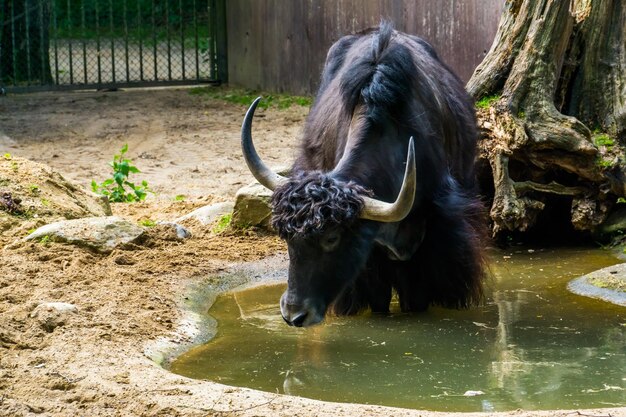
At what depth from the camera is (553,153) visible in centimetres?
820

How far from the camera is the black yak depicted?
18.4 ft

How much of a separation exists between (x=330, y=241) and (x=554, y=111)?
326 cm

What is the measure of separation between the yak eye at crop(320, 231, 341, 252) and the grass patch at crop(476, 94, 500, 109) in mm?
3255

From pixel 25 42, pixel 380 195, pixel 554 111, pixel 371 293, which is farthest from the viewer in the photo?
pixel 25 42

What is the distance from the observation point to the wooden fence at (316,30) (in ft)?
37.4

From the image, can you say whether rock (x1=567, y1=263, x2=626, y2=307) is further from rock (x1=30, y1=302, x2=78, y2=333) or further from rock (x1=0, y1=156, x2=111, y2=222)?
rock (x1=0, y1=156, x2=111, y2=222)

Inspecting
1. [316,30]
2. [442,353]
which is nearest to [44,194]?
[442,353]

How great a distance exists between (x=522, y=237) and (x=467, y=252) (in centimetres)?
217

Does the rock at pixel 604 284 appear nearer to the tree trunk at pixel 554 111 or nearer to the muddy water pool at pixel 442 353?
the muddy water pool at pixel 442 353

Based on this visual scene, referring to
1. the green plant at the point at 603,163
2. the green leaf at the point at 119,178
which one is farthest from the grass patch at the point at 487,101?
the green leaf at the point at 119,178

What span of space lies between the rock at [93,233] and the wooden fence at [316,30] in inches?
196

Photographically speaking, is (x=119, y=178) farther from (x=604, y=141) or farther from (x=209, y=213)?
(x=604, y=141)

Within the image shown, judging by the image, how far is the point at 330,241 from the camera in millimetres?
5680

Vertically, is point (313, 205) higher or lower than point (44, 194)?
higher
